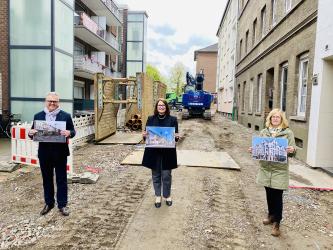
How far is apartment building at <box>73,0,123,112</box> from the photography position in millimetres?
21413

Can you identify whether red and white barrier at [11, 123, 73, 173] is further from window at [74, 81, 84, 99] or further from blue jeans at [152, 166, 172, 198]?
window at [74, 81, 84, 99]

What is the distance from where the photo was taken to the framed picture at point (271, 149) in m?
4.29

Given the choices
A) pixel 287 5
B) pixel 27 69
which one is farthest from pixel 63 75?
pixel 287 5

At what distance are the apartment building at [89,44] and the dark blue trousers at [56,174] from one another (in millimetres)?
16948

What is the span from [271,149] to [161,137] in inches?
67.7

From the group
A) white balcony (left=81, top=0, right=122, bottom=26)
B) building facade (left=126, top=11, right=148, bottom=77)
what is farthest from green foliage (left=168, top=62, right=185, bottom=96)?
white balcony (left=81, top=0, right=122, bottom=26)

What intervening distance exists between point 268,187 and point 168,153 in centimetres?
165

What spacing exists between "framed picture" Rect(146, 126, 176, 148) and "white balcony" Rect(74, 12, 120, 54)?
57.9ft

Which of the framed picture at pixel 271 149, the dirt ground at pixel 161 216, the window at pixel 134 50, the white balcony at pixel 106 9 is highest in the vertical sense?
the white balcony at pixel 106 9

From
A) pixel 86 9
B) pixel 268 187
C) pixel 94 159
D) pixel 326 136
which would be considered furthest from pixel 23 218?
pixel 86 9

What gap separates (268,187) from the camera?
4.46 metres

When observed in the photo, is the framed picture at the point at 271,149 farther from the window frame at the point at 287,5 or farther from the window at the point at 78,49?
Result: the window at the point at 78,49

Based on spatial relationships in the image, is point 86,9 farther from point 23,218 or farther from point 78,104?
point 23,218

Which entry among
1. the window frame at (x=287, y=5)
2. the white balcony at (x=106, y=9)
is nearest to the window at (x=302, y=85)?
the window frame at (x=287, y=5)
